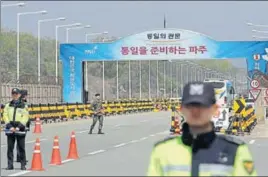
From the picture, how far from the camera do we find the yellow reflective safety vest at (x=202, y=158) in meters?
3.66

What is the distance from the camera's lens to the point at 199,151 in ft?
12.1

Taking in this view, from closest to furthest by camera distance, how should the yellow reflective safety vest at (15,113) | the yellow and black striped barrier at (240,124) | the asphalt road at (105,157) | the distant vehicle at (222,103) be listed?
the asphalt road at (105,157)
the yellow reflective safety vest at (15,113)
the yellow and black striped barrier at (240,124)
the distant vehicle at (222,103)

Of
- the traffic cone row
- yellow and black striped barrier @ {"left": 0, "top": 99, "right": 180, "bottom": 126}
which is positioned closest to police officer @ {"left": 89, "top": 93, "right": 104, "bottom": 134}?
yellow and black striped barrier @ {"left": 0, "top": 99, "right": 180, "bottom": 126}

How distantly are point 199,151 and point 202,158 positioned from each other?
0.13 ft

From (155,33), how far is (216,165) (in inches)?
1826

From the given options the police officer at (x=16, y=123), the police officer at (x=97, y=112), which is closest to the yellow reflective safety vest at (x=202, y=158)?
the police officer at (x=16, y=123)

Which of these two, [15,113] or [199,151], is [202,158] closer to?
[199,151]

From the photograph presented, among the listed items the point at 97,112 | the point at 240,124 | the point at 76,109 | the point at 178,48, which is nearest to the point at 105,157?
the point at 97,112

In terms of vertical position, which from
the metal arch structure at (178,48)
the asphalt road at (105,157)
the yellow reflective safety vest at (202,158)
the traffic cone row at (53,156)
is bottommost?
the asphalt road at (105,157)

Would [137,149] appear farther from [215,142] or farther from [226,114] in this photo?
[215,142]

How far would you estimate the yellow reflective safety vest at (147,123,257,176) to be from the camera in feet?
12.0

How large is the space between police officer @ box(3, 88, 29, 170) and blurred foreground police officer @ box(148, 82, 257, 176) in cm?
1187

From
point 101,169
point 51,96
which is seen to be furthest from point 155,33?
point 101,169

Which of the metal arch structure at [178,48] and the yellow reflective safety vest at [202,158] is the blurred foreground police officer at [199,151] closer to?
the yellow reflective safety vest at [202,158]
